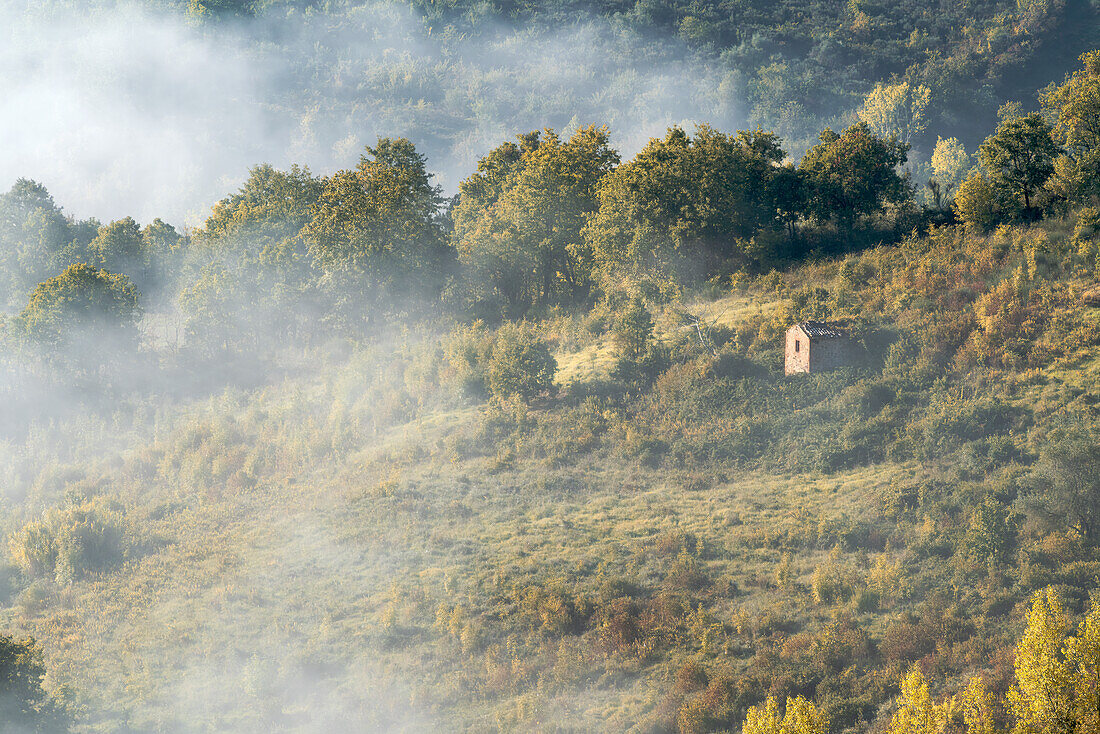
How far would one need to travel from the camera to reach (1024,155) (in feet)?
165

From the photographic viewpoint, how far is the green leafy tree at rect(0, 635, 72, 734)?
28719 millimetres

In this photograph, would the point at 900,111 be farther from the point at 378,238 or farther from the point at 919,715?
the point at 919,715

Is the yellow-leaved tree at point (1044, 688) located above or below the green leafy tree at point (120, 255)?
below

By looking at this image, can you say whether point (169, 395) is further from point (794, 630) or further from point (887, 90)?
point (887, 90)

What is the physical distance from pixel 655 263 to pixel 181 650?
122 ft

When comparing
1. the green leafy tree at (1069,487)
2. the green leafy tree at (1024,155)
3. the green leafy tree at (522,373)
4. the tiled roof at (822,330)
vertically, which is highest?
the green leafy tree at (1024,155)

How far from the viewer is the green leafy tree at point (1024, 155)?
49.8 meters

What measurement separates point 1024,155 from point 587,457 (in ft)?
108

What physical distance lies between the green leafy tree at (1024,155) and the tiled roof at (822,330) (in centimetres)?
1651

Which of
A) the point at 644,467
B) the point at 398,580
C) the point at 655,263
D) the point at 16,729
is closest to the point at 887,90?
the point at 655,263

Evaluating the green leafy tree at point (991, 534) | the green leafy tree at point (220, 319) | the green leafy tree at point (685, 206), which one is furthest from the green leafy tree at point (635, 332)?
the green leafy tree at point (220, 319)

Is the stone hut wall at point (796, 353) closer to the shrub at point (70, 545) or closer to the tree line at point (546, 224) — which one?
the tree line at point (546, 224)

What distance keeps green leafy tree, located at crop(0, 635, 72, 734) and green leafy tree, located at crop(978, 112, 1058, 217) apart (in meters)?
55.3

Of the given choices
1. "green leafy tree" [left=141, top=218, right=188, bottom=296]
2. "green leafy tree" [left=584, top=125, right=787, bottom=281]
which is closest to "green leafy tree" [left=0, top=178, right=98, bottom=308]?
"green leafy tree" [left=141, top=218, right=188, bottom=296]
